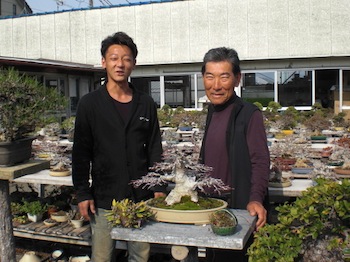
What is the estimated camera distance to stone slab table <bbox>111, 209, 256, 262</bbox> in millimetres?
1603

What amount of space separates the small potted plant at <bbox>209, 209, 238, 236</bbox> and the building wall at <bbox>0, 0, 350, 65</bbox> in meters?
11.6

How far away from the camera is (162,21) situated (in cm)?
1363

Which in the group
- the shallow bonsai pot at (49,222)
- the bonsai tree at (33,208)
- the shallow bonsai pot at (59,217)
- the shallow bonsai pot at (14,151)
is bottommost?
the shallow bonsai pot at (49,222)

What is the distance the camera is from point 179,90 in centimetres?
1384

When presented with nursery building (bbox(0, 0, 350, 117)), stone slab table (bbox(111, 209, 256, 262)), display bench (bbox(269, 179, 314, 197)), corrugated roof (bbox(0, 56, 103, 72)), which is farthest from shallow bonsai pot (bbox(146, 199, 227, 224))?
nursery building (bbox(0, 0, 350, 117))

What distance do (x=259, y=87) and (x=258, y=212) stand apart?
11605 millimetres

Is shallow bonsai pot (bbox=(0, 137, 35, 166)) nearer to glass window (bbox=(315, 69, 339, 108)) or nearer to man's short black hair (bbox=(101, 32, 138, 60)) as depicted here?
man's short black hair (bbox=(101, 32, 138, 60))

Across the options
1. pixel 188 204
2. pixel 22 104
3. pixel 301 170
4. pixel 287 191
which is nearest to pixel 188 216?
pixel 188 204

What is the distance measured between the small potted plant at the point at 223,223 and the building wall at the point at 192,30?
11.6m

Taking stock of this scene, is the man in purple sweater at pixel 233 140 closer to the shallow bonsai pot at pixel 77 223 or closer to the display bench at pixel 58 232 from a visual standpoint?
the display bench at pixel 58 232

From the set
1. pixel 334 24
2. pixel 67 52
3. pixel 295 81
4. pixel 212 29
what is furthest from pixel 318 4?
pixel 67 52

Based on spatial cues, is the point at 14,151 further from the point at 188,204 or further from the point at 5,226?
the point at 188,204

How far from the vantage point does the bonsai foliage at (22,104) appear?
7.76 ft

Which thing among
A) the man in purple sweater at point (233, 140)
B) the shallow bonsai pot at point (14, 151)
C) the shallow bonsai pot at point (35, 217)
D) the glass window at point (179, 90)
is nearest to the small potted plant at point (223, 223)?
the man in purple sweater at point (233, 140)
